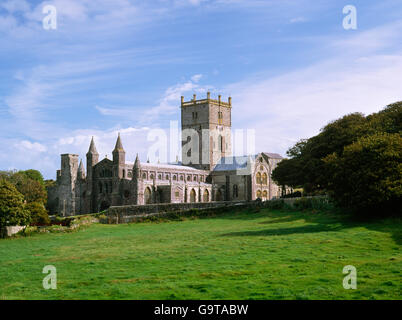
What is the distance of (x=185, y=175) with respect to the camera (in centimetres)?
8112

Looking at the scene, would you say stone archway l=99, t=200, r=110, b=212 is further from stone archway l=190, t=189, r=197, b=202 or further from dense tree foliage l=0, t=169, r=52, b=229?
stone archway l=190, t=189, r=197, b=202

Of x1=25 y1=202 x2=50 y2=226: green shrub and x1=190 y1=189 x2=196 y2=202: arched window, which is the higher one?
Answer: x1=190 y1=189 x2=196 y2=202: arched window

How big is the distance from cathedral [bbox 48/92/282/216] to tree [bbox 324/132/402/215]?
41622mm

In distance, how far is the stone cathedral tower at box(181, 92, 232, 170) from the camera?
90.2 meters

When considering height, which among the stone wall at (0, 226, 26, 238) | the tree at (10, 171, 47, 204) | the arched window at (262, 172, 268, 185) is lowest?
the stone wall at (0, 226, 26, 238)

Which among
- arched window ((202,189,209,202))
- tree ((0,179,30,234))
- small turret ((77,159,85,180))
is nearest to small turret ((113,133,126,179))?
small turret ((77,159,85,180))

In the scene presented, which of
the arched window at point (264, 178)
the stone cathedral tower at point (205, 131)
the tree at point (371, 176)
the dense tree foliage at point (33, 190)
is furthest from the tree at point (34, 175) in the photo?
the tree at point (371, 176)

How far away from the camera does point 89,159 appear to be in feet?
232

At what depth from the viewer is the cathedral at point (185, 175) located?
68.1 meters

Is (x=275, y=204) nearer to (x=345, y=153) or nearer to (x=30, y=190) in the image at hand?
(x=345, y=153)

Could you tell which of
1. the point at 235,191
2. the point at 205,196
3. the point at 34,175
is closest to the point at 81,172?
the point at 205,196
